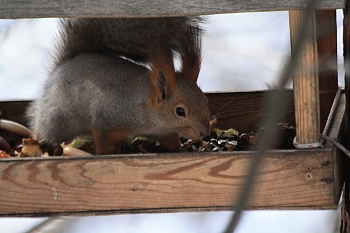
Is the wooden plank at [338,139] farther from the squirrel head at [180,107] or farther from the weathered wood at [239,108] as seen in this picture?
the squirrel head at [180,107]

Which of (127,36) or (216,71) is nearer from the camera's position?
(127,36)

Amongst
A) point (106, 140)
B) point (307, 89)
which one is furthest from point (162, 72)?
point (307, 89)

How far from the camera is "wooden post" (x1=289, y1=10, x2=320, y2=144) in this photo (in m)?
1.76

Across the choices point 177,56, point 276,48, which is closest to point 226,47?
point 276,48

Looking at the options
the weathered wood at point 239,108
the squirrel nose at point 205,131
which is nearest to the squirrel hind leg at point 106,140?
the squirrel nose at point 205,131

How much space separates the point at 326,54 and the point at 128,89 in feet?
2.42

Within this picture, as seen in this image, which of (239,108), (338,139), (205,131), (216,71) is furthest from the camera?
(216,71)

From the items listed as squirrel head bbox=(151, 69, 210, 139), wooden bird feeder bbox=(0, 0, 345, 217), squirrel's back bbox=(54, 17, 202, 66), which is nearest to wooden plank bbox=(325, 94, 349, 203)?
wooden bird feeder bbox=(0, 0, 345, 217)

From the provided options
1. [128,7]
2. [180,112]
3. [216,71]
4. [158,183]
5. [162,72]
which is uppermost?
[216,71]

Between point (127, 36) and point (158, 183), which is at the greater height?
point (127, 36)

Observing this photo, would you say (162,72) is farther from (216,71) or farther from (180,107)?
(216,71)

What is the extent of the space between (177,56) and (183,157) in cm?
63

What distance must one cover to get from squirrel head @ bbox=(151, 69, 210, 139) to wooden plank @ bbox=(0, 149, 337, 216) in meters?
0.39

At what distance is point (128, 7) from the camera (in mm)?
1728
